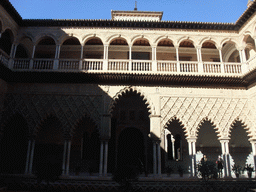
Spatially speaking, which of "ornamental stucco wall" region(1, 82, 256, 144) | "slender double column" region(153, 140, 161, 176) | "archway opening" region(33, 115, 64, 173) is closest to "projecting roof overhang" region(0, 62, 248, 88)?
"ornamental stucco wall" region(1, 82, 256, 144)

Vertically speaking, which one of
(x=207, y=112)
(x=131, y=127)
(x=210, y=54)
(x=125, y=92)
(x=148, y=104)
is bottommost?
(x=131, y=127)

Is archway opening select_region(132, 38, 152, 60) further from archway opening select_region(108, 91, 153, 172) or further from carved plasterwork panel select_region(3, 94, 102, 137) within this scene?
carved plasterwork panel select_region(3, 94, 102, 137)

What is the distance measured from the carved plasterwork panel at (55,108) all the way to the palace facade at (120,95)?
53mm

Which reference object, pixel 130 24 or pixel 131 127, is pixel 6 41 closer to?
pixel 130 24

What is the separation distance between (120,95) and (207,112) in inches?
188

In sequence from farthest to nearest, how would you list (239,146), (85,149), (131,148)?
(239,146) → (131,148) → (85,149)

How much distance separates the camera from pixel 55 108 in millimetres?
11844

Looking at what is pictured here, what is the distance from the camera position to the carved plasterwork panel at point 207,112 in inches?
459

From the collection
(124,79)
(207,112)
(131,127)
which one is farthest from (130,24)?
(207,112)

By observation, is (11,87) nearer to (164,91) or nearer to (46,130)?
(46,130)

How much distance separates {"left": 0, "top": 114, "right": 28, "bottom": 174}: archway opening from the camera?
40.6ft

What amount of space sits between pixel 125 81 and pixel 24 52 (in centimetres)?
723

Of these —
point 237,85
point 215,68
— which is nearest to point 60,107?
point 215,68

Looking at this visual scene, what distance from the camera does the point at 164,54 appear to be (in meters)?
14.8
